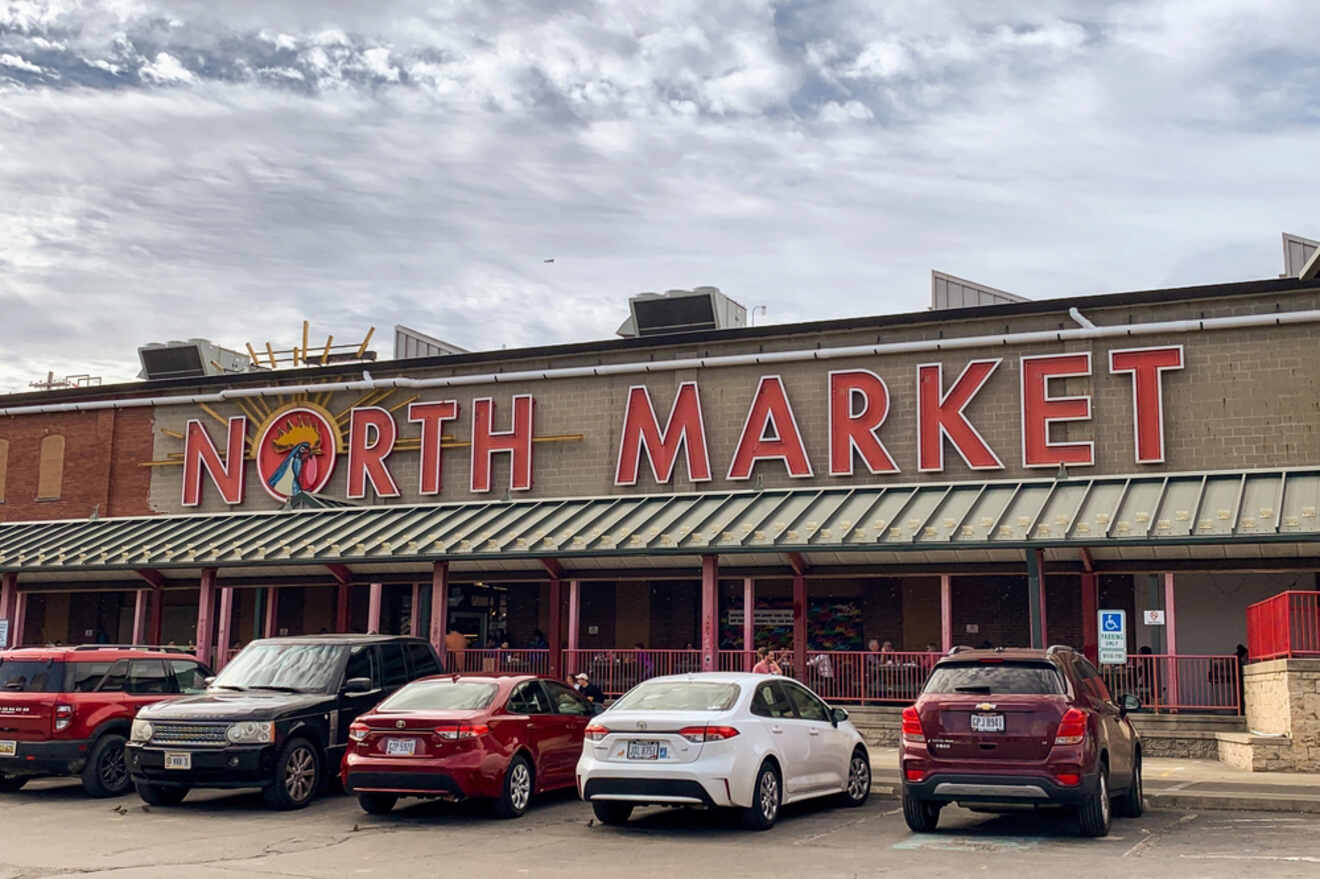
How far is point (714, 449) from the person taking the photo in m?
29.2

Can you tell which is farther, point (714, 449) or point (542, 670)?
point (714, 449)

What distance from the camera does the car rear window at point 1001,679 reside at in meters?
12.5

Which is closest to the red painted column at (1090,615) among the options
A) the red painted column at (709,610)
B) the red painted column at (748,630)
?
the red painted column at (748,630)

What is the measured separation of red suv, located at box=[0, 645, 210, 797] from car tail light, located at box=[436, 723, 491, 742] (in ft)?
15.5

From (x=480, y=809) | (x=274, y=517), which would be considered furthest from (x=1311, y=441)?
(x=274, y=517)

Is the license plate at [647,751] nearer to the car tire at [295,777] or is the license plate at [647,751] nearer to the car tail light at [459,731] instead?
the car tail light at [459,731]

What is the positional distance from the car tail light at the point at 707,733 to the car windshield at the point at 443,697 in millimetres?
2717

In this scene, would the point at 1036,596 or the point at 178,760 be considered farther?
the point at 1036,596

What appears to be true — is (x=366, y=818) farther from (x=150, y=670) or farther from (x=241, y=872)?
(x=150, y=670)

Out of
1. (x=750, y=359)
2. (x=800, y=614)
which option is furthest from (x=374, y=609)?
(x=750, y=359)

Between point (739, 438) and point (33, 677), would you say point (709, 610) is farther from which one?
point (33, 677)

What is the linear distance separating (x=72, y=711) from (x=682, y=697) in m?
7.80

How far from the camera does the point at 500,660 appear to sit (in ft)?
85.3

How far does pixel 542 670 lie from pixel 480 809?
36.8ft
